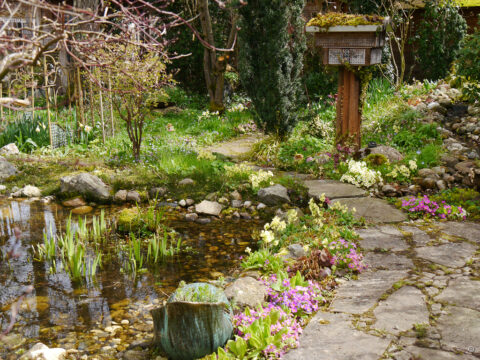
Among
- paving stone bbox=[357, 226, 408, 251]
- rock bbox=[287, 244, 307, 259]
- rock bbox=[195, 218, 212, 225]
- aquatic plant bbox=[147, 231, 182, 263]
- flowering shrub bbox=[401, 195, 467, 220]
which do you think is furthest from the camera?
rock bbox=[195, 218, 212, 225]

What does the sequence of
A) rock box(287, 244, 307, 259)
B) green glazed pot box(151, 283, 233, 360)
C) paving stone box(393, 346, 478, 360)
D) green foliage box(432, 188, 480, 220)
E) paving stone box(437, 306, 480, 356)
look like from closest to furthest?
paving stone box(393, 346, 478, 360), paving stone box(437, 306, 480, 356), green glazed pot box(151, 283, 233, 360), rock box(287, 244, 307, 259), green foliage box(432, 188, 480, 220)

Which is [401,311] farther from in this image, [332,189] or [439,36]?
[439,36]

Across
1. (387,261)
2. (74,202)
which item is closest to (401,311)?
(387,261)

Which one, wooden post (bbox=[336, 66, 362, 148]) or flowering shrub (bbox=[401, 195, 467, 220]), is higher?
wooden post (bbox=[336, 66, 362, 148])

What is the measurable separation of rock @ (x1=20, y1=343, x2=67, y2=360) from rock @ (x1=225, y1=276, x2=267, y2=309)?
126 cm

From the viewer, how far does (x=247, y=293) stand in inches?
145

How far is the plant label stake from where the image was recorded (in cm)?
697

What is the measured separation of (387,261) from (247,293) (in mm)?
1480

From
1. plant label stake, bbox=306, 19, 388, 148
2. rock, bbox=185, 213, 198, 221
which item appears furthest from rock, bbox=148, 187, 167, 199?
plant label stake, bbox=306, 19, 388, 148

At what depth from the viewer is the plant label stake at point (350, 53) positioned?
6973 mm

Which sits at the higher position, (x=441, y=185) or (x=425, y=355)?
(x=441, y=185)

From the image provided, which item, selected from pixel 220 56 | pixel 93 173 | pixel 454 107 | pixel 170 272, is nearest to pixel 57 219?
pixel 93 173

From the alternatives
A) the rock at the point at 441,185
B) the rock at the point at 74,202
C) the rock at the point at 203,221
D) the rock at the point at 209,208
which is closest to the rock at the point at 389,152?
the rock at the point at 441,185

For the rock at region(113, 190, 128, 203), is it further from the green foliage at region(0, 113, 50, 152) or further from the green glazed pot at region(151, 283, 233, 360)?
the green glazed pot at region(151, 283, 233, 360)
